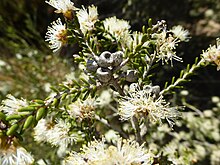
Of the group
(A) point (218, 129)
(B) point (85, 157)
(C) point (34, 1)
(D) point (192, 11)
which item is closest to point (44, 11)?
(C) point (34, 1)

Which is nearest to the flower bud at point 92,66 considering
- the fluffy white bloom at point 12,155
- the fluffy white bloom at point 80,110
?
the fluffy white bloom at point 80,110

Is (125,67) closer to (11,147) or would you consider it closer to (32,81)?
(11,147)

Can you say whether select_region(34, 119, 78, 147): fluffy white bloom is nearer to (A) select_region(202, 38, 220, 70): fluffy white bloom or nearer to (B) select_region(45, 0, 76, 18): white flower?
(B) select_region(45, 0, 76, 18): white flower

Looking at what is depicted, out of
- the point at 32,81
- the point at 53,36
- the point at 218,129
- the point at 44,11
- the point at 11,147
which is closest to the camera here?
the point at 11,147

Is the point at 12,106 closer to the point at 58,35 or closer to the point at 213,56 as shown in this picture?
the point at 58,35

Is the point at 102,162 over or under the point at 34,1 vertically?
under

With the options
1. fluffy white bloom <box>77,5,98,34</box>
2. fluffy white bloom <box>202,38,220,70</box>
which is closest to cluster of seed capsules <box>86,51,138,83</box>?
fluffy white bloom <box>77,5,98,34</box>

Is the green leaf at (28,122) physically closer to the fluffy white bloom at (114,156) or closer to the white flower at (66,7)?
the fluffy white bloom at (114,156)

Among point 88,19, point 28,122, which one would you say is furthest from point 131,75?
point 28,122
